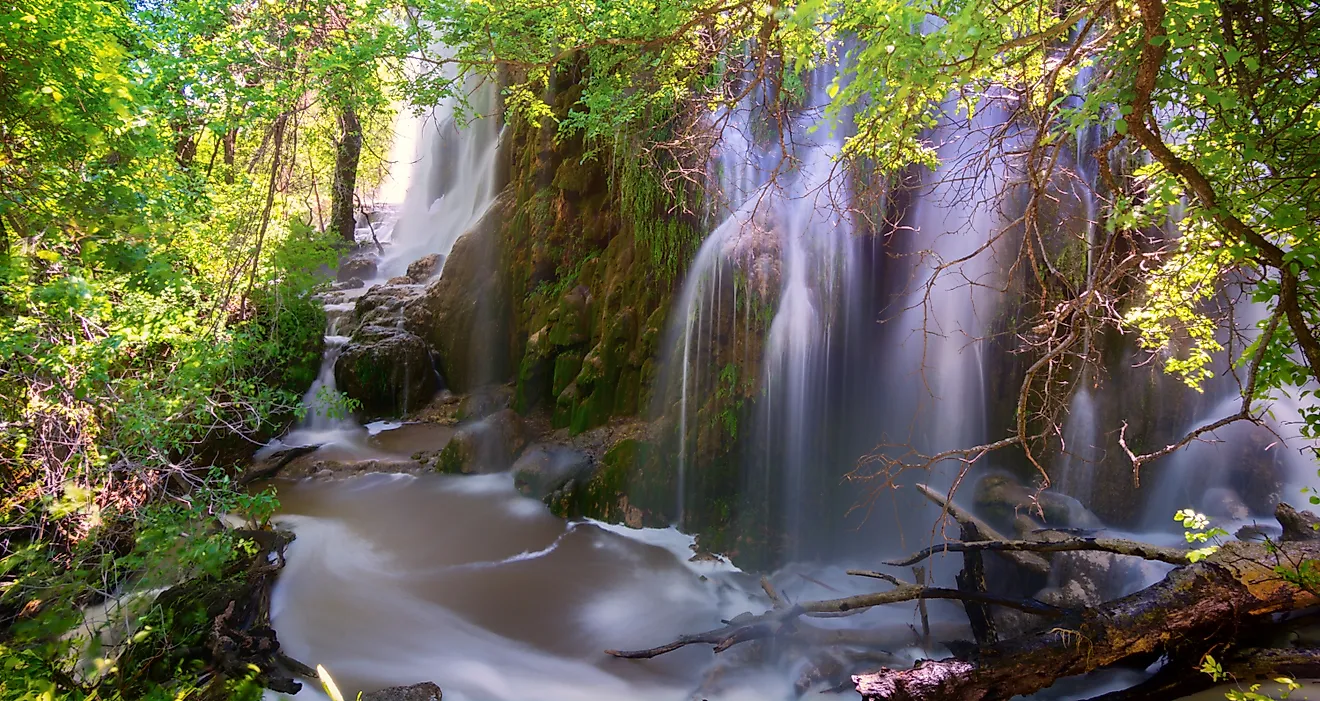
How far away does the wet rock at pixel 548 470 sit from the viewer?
802 cm

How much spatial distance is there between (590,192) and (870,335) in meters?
5.21

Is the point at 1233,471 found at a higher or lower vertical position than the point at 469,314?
lower

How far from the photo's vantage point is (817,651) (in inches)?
196

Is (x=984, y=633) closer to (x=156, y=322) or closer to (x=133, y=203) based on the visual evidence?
(x=156, y=322)

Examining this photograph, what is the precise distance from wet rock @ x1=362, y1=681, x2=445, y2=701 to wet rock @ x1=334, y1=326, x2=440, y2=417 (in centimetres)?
706

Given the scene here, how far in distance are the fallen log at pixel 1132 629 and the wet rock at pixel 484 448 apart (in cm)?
670

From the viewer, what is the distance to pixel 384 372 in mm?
10695

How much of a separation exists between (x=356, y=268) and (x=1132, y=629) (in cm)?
1690

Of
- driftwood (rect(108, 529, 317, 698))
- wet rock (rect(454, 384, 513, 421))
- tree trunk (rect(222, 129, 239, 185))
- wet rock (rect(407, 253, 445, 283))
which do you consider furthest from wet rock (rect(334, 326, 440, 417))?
driftwood (rect(108, 529, 317, 698))

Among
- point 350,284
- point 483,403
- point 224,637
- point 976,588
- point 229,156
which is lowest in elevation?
point 224,637

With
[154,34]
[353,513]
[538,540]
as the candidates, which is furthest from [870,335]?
[154,34]

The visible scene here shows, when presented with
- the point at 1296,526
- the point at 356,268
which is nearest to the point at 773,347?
the point at 1296,526

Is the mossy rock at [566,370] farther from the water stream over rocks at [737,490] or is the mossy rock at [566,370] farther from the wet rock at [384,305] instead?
the wet rock at [384,305]

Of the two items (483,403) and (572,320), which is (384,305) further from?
(572,320)
